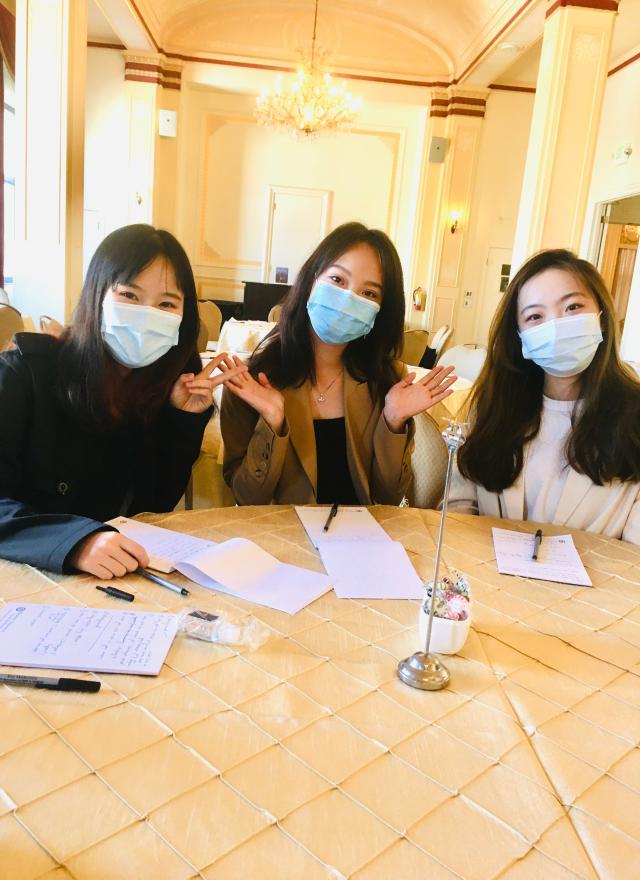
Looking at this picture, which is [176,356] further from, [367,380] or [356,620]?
[356,620]

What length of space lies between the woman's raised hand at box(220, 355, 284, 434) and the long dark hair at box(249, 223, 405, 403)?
0.38 feet

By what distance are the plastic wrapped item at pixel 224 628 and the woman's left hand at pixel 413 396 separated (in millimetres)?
840

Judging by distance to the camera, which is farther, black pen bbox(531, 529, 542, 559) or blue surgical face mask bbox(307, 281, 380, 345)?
blue surgical face mask bbox(307, 281, 380, 345)

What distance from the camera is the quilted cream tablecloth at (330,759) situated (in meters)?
0.56

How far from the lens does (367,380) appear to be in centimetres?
181

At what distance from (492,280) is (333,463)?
7063 mm

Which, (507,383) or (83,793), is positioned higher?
(507,383)

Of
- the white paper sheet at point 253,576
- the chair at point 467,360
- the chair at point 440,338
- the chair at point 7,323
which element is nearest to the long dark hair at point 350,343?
the white paper sheet at point 253,576

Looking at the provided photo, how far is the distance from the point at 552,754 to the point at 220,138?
334 inches

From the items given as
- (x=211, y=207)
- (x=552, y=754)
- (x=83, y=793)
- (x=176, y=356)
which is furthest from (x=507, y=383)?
(x=211, y=207)

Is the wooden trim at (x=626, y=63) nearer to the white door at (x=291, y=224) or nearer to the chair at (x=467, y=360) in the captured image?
the white door at (x=291, y=224)

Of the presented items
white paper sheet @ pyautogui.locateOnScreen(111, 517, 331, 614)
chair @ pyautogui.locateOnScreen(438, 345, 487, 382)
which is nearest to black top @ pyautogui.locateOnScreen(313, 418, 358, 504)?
white paper sheet @ pyautogui.locateOnScreen(111, 517, 331, 614)

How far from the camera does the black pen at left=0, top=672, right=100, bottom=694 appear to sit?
75 centimetres

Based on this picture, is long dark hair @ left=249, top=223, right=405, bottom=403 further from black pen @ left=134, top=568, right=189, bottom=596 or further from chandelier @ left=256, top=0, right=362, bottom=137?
chandelier @ left=256, top=0, right=362, bottom=137
